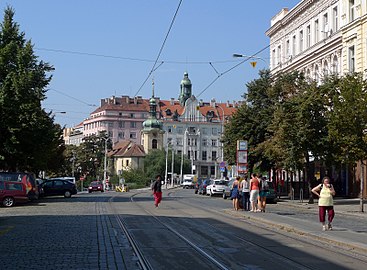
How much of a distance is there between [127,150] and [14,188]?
4224 inches

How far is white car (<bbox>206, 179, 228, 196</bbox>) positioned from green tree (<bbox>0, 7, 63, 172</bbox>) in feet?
60.5

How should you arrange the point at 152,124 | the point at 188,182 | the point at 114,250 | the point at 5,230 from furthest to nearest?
the point at 152,124
the point at 188,182
the point at 5,230
the point at 114,250

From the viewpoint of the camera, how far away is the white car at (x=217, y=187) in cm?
→ 5583

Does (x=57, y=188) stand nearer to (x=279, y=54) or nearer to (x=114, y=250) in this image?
(x=279, y=54)

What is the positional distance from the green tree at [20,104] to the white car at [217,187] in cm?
1845

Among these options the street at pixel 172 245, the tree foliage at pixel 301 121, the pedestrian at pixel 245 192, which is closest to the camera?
the street at pixel 172 245

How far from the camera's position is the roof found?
13825 centimetres

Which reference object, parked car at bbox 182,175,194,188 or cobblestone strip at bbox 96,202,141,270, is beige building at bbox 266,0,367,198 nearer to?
cobblestone strip at bbox 96,202,141,270

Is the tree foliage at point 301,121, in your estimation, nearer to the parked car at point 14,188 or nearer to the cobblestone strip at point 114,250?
the cobblestone strip at point 114,250

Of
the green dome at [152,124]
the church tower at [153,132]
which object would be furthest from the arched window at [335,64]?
the green dome at [152,124]

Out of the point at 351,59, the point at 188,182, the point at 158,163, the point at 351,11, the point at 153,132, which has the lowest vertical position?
the point at 188,182

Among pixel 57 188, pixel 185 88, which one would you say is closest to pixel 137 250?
pixel 57 188

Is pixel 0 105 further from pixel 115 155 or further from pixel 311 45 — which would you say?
pixel 115 155

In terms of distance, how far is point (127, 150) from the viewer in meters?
141
